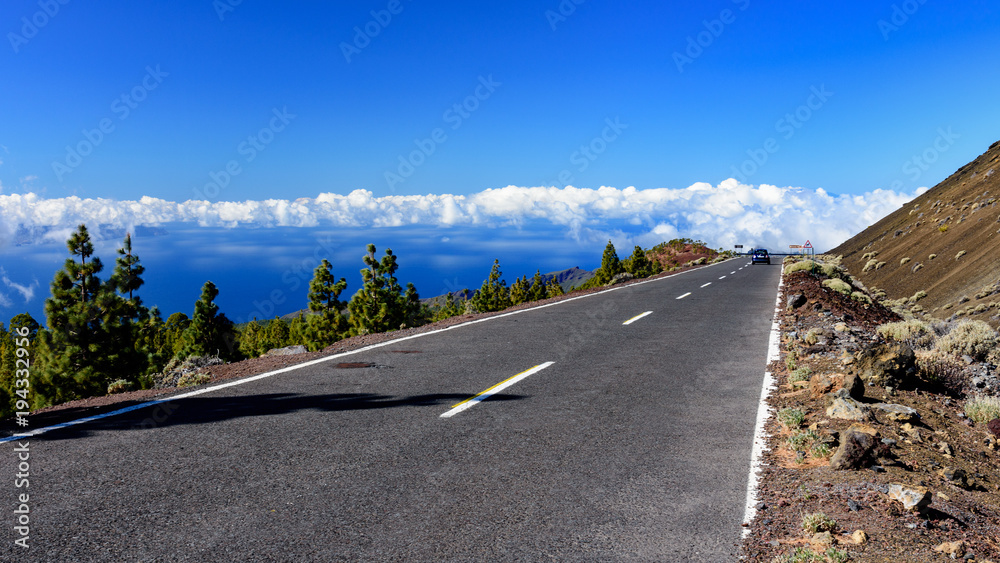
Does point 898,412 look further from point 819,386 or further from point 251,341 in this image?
point 251,341

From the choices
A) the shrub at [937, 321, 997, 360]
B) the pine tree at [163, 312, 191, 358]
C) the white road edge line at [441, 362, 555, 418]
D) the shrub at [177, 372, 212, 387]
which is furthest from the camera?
the pine tree at [163, 312, 191, 358]

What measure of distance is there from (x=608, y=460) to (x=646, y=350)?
204 inches

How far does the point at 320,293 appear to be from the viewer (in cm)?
5656

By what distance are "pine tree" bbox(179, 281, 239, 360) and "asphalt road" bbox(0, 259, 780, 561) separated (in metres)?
54.8

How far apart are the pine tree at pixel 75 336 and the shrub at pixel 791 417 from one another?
42660 millimetres

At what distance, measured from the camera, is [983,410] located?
641 centimetres

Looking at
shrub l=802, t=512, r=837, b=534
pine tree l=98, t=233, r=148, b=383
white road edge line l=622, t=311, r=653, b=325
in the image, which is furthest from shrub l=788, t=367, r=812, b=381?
pine tree l=98, t=233, r=148, b=383

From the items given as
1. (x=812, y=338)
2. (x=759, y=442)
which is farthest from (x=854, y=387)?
(x=812, y=338)

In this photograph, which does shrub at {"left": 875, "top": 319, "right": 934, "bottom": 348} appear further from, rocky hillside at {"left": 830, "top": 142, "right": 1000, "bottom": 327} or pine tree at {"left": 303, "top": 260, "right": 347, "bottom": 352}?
pine tree at {"left": 303, "top": 260, "right": 347, "bottom": 352}

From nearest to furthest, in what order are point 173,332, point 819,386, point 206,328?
point 819,386 → point 206,328 → point 173,332

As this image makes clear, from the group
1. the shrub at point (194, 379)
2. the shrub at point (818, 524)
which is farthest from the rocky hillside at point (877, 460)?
the shrub at point (194, 379)

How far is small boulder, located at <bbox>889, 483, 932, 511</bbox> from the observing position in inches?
141

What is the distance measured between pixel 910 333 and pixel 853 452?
885 centimetres

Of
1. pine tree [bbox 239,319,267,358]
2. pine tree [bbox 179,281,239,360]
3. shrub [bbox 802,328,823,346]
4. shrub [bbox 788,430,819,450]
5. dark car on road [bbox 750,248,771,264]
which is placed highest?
dark car on road [bbox 750,248,771,264]
